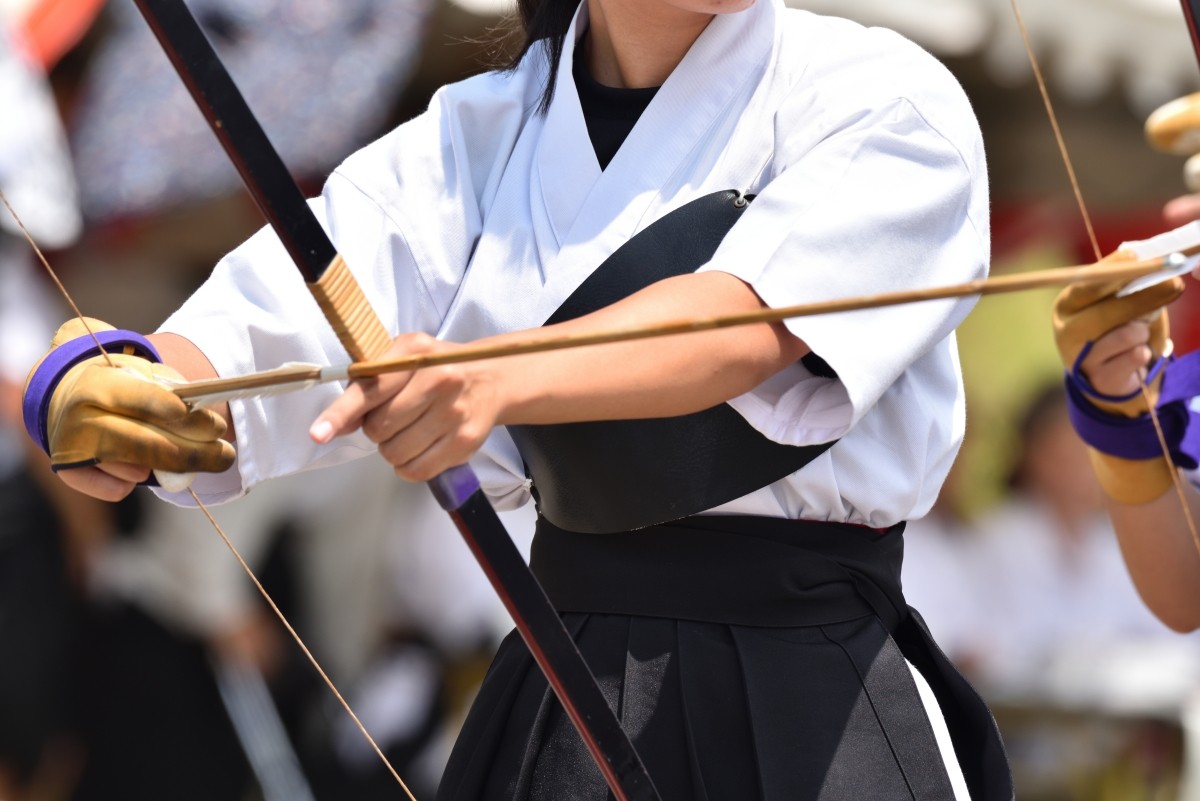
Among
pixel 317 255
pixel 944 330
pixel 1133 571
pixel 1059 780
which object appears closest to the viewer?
pixel 317 255

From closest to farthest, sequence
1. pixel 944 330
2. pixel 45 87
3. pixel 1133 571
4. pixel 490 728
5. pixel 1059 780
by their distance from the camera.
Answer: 1. pixel 944 330
2. pixel 490 728
3. pixel 1133 571
4. pixel 45 87
5. pixel 1059 780

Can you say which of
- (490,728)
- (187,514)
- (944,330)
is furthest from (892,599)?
(187,514)

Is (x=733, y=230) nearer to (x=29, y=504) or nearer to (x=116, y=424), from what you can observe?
(x=116, y=424)

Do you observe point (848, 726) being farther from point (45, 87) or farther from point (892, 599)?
point (45, 87)

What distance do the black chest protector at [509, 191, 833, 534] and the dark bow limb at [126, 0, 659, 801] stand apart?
13 cm

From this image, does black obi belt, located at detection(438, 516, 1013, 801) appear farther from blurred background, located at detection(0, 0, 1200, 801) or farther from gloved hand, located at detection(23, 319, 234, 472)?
blurred background, located at detection(0, 0, 1200, 801)

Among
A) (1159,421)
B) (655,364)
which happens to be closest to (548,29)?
(655,364)

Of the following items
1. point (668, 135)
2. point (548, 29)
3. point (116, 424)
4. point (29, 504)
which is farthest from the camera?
point (29, 504)

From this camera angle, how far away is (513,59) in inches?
47.8

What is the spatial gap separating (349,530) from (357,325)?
2.18 metres

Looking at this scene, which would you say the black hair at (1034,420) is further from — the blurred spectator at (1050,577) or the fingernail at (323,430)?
the fingernail at (323,430)

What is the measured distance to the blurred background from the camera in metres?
2.72

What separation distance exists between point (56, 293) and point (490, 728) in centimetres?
201

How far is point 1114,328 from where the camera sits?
4.20 ft
